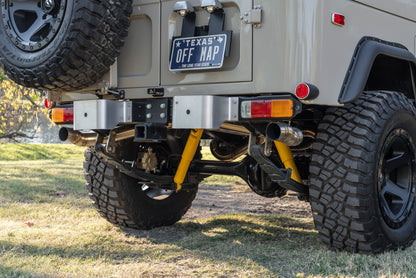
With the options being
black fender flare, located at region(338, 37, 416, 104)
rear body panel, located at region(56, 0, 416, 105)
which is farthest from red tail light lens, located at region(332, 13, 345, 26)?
black fender flare, located at region(338, 37, 416, 104)

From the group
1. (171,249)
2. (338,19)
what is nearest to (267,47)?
(338,19)

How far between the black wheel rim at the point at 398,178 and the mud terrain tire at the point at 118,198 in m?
2.01

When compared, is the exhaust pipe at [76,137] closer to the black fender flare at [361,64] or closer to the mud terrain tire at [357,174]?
the mud terrain tire at [357,174]

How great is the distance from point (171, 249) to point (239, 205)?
7.60 ft

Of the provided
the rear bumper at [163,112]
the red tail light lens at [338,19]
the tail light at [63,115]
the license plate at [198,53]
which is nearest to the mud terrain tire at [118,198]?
the tail light at [63,115]

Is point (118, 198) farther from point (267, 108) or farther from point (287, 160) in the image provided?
point (267, 108)

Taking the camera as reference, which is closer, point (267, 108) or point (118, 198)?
point (267, 108)

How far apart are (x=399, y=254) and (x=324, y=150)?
866 mm

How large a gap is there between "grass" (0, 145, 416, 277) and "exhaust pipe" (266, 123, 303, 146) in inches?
30.3

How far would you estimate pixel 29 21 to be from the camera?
11.7 ft

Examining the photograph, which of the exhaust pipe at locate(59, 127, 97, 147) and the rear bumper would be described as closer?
the rear bumper

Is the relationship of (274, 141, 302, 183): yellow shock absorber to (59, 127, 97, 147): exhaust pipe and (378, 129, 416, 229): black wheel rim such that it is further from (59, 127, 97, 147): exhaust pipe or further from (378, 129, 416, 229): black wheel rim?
(59, 127, 97, 147): exhaust pipe

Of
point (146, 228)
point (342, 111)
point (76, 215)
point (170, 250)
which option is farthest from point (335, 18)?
point (76, 215)

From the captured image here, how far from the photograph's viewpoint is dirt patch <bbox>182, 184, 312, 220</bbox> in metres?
5.46
